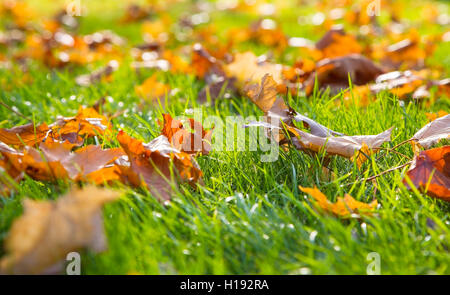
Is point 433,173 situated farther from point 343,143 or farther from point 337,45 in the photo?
point 337,45

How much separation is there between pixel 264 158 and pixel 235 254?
387 millimetres

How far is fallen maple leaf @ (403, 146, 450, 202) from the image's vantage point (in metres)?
0.99

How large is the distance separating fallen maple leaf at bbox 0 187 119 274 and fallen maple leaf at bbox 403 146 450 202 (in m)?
0.69

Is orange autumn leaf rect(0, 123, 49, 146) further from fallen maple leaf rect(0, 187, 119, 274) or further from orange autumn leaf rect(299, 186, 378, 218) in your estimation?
orange autumn leaf rect(299, 186, 378, 218)

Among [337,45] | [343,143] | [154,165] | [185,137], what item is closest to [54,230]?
[154,165]

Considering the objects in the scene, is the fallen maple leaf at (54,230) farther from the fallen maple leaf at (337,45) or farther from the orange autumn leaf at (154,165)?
the fallen maple leaf at (337,45)

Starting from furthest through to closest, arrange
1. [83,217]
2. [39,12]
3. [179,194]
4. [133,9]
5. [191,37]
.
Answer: [39,12] → [133,9] → [191,37] → [179,194] → [83,217]

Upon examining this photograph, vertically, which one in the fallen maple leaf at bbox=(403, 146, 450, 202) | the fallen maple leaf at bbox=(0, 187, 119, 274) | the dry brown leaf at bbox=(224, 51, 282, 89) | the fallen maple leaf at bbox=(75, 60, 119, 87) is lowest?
the fallen maple leaf at bbox=(75, 60, 119, 87)

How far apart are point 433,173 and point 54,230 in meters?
0.81

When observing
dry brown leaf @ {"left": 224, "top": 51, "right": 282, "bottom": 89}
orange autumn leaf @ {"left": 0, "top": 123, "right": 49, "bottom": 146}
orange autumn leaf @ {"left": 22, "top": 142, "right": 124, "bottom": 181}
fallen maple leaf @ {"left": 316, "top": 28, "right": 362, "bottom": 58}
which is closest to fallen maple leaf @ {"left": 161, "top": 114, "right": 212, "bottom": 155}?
orange autumn leaf @ {"left": 22, "top": 142, "right": 124, "bottom": 181}

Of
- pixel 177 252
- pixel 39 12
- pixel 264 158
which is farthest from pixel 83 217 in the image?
pixel 39 12

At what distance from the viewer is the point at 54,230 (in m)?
0.69

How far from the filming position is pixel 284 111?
1294mm

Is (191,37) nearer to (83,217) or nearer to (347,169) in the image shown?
(347,169)
